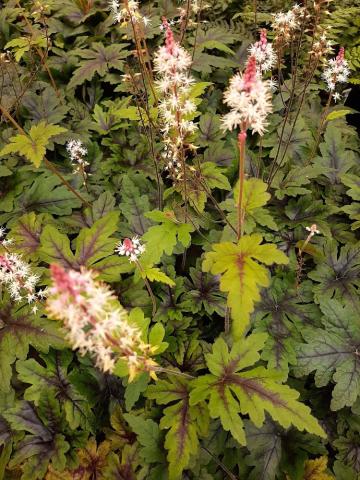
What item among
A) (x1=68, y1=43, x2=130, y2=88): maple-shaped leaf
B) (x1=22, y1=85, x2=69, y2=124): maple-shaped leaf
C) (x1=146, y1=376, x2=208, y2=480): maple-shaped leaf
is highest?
(x1=68, y1=43, x2=130, y2=88): maple-shaped leaf

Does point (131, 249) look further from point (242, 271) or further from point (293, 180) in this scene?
point (293, 180)

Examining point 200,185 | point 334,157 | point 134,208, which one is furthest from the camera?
point 334,157

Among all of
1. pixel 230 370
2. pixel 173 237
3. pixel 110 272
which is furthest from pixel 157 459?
pixel 173 237

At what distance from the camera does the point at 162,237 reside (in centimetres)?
242

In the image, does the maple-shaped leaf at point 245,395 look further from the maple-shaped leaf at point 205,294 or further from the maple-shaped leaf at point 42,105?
the maple-shaped leaf at point 42,105

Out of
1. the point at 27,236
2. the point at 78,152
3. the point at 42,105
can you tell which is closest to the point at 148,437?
the point at 27,236

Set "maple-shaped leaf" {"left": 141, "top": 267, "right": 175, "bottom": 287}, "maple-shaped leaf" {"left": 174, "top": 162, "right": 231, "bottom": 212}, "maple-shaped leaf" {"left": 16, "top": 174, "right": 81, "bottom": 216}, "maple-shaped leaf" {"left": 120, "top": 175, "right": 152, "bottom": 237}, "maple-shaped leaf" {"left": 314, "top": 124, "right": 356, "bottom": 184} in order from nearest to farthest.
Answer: "maple-shaped leaf" {"left": 141, "top": 267, "right": 175, "bottom": 287} → "maple-shaped leaf" {"left": 174, "top": 162, "right": 231, "bottom": 212} → "maple-shaped leaf" {"left": 120, "top": 175, "right": 152, "bottom": 237} → "maple-shaped leaf" {"left": 16, "top": 174, "right": 81, "bottom": 216} → "maple-shaped leaf" {"left": 314, "top": 124, "right": 356, "bottom": 184}

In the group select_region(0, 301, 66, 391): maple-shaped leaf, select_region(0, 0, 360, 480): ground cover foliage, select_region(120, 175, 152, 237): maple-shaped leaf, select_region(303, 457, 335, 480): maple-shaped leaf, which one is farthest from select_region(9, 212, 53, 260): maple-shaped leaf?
select_region(303, 457, 335, 480): maple-shaped leaf

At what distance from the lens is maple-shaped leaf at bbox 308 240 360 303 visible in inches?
105

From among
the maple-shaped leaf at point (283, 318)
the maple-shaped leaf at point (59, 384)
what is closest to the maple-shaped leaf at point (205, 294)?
the maple-shaped leaf at point (283, 318)

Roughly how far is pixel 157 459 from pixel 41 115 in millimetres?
2925

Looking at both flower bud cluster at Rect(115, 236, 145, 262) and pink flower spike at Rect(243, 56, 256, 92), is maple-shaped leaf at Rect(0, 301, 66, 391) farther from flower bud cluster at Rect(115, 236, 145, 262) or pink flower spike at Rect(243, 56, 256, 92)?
pink flower spike at Rect(243, 56, 256, 92)

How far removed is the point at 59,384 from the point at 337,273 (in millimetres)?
1932

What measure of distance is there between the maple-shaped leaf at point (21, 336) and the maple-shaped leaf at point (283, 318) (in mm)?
1213
